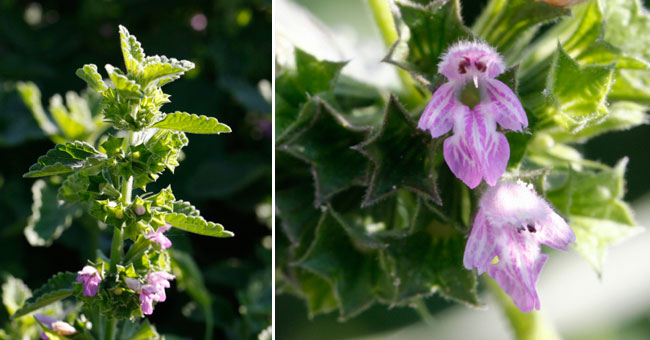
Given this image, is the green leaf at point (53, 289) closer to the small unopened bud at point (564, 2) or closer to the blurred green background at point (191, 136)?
the blurred green background at point (191, 136)

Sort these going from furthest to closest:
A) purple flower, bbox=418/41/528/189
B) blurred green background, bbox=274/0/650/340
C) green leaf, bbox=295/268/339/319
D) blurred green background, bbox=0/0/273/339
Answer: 1. blurred green background, bbox=274/0/650/340
2. blurred green background, bbox=0/0/273/339
3. green leaf, bbox=295/268/339/319
4. purple flower, bbox=418/41/528/189

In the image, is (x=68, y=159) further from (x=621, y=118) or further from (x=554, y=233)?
(x=621, y=118)

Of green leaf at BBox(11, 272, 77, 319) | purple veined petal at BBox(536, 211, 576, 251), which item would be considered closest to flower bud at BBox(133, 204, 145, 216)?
green leaf at BBox(11, 272, 77, 319)

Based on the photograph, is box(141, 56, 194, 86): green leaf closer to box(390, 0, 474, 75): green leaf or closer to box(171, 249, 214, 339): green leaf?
box(390, 0, 474, 75): green leaf

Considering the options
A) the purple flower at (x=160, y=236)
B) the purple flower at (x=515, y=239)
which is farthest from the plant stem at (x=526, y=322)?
the purple flower at (x=160, y=236)

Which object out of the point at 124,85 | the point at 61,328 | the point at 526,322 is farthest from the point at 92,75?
the point at 526,322

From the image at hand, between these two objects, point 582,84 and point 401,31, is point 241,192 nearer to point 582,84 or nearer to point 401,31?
point 401,31

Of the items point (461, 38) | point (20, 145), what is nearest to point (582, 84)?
point (461, 38)
